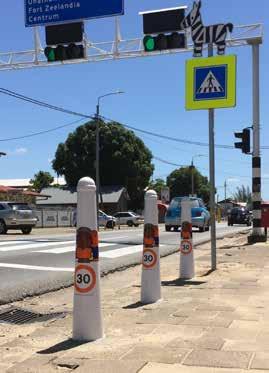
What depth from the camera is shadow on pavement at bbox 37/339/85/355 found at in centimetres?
571

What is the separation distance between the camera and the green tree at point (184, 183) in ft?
354

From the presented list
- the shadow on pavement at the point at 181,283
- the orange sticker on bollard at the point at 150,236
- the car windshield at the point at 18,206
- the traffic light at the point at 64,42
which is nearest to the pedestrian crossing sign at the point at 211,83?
the shadow on pavement at the point at 181,283

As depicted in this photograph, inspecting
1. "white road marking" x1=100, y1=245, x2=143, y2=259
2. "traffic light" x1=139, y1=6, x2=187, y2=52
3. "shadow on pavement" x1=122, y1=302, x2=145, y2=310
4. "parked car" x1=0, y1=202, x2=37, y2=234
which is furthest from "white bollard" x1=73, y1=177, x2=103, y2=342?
"parked car" x1=0, y1=202, x2=37, y2=234

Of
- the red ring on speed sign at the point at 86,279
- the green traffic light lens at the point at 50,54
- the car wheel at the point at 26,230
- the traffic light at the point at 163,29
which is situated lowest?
the car wheel at the point at 26,230

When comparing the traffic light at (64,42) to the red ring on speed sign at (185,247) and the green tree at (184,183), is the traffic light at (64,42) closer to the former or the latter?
the red ring on speed sign at (185,247)

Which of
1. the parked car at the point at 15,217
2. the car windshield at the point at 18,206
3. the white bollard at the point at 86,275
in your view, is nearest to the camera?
the white bollard at the point at 86,275

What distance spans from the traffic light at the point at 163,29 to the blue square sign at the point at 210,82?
294 inches

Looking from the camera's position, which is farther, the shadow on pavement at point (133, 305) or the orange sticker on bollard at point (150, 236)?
→ the orange sticker on bollard at point (150, 236)

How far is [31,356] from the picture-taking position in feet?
18.3

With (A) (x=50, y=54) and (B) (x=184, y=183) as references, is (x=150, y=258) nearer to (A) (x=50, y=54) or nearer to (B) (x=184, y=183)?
(A) (x=50, y=54)

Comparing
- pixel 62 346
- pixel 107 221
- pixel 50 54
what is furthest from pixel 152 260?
pixel 107 221

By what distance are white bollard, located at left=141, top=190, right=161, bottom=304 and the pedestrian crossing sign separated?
11.9 feet

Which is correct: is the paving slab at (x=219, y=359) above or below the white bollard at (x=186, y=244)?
below

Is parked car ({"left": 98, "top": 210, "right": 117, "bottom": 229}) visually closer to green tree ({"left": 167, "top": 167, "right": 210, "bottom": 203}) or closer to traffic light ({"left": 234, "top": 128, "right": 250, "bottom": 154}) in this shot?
traffic light ({"left": 234, "top": 128, "right": 250, "bottom": 154})
